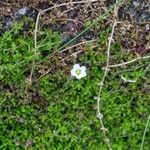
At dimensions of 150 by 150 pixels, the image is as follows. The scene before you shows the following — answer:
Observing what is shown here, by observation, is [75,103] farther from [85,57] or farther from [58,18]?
[58,18]

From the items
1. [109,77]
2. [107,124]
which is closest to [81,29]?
[109,77]

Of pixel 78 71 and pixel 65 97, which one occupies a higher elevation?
pixel 78 71

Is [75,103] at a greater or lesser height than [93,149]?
greater

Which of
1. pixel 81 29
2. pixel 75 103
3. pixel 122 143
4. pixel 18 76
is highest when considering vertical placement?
pixel 81 29
